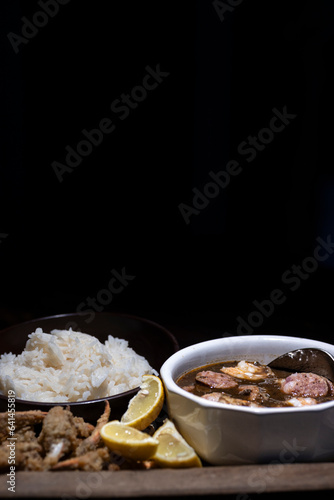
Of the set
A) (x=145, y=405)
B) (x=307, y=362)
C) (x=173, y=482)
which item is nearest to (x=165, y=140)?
(x=307, y=362)

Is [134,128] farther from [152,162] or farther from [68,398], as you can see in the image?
[68,398]

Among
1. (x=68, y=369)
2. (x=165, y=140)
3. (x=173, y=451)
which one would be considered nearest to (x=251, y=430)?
(x=173, y=451)

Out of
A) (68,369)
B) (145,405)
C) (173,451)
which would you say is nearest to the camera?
(173,451)

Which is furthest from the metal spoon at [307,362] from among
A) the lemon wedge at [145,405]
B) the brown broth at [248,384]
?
the lemon wedge at [145,405]

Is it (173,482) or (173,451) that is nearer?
(173,482)

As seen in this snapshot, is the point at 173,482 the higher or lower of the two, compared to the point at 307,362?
lower

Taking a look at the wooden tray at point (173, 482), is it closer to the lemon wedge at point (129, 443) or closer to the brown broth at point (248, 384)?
the lemon wedge at point (129, 443)

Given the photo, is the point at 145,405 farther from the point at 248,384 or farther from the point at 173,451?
the point at 248,384

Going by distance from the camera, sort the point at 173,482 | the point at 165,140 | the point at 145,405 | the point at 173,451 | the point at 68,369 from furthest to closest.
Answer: the point at 165,140, the point at 68,369, the point at 145,405, the point at 173,451, the point at 173,482

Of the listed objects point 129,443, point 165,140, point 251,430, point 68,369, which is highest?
point 165,140
